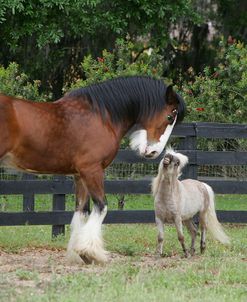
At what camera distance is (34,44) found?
57.6 ft

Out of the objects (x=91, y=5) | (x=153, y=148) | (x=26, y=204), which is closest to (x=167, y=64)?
(x=91, y=5)

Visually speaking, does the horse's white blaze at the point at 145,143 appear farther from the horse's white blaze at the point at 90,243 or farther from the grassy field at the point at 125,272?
the grassy field at the point at 125,272

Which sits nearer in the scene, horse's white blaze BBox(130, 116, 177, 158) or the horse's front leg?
the horse's front leg

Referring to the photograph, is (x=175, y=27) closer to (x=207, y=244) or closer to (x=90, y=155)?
Result: (x=207, y=244)

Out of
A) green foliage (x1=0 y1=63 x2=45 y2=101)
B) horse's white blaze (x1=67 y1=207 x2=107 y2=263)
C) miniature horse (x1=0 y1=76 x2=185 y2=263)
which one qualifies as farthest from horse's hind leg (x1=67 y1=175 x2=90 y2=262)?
green foliage (x1=0 y1=63 x2=45 y2=101)

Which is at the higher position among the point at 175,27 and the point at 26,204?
the point at 175,27

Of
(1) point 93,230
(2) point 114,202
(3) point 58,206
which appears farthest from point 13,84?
(1) point 93,230

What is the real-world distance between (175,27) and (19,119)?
13.2 meters

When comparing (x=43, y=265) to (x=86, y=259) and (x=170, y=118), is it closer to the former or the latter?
(x=86, y=259)

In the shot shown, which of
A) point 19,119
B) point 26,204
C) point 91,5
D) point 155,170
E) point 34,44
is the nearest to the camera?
point 19,119

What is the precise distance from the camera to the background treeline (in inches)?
530

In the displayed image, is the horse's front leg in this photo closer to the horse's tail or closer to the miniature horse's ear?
the miniature horse's ear

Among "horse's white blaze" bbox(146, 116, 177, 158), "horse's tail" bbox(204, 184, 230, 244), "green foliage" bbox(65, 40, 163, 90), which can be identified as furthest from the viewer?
"green foliage" bbox(65, 40, 163, 90)

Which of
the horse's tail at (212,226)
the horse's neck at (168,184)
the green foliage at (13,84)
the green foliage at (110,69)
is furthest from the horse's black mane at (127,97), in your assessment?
the green foliage at (13,84)
